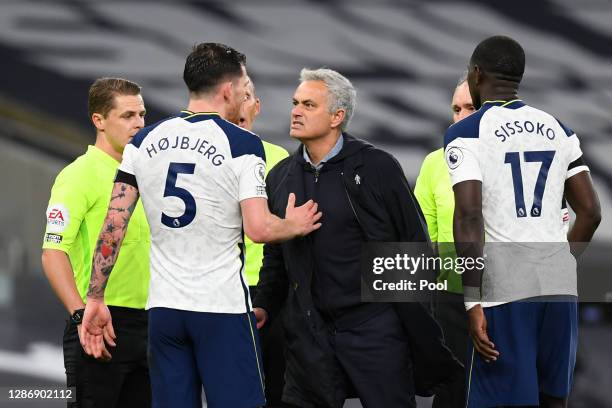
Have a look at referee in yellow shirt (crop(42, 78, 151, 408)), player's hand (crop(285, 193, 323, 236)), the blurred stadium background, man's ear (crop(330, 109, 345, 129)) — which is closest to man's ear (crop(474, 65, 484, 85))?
man's ear (crop(330, 109, 345, 129))

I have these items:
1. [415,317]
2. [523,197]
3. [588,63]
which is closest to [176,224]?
[415,317]

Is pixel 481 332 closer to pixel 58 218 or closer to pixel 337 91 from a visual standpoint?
pixel 337 91

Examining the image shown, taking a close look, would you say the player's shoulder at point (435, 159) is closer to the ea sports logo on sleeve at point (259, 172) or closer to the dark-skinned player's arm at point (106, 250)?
the ea sports logo on sleeve at point (259, 172)

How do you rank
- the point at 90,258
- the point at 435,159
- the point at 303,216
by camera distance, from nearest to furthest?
the point at 303,216 → the point at 90,258 → the point at 435,159

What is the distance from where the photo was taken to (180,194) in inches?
120

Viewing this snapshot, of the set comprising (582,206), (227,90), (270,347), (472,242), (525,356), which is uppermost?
(227,90)

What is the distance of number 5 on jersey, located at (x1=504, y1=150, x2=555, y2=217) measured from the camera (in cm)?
314

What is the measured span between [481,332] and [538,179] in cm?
48

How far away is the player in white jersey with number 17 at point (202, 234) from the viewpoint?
10.0 ft

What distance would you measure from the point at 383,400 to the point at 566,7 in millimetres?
5511

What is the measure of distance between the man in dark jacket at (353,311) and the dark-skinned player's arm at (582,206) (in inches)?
18.0

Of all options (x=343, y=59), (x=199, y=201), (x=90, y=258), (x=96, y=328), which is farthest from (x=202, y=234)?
(x=343, y=59)

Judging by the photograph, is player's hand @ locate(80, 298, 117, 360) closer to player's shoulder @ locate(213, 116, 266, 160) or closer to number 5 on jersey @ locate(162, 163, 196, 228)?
number 5 on jersey @ locate(162, 163, 196, 228)

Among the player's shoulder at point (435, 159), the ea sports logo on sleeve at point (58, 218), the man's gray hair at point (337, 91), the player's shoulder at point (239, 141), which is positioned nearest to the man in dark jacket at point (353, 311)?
the man's gray hair at point (337, 91)
